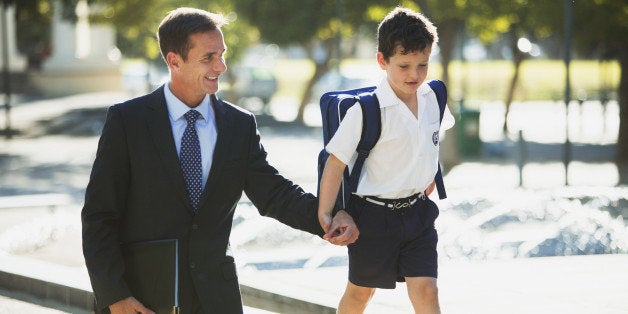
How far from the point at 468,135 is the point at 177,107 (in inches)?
805

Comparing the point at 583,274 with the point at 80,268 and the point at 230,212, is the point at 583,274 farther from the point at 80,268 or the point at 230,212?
the point at 230,212

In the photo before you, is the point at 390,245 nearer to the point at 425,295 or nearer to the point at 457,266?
the point at 425,295

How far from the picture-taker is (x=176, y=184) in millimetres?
4141

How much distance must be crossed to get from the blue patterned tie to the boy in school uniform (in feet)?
2.96

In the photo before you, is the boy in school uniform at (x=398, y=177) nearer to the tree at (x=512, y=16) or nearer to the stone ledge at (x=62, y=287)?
the stone ledge at (x=62, y=287)

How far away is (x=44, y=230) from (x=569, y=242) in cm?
476

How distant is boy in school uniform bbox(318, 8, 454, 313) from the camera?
16.5 ft

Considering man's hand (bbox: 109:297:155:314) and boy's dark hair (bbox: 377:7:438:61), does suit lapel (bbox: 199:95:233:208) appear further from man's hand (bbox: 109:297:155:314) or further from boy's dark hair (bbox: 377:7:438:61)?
boy's dark hair (bbox: 377:7:438:61)

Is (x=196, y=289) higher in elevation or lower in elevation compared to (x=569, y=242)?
higher

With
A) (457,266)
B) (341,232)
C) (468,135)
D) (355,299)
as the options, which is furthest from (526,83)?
(341,232)

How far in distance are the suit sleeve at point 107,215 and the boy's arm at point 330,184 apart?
3.04 ft

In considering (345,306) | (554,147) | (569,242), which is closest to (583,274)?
(569,242)

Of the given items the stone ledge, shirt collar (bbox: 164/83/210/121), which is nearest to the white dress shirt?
shirt collar (bbox: 164/83/210/121)

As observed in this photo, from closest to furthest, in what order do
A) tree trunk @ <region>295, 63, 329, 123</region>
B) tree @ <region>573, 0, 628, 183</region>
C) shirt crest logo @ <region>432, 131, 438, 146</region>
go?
1. shirt crest logo @ <region>432, 131, 438, 146</region>
2. tree @ <region>573, 0, 628, 183</region>
3. tree trunk @ <region>295, 63, 329, 123</region>
